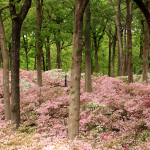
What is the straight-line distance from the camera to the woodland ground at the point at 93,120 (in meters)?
4.95

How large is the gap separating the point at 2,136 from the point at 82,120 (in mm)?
3640

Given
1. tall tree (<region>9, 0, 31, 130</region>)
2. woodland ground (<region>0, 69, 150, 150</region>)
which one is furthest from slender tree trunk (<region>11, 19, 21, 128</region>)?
woodland ground (<region>0, 69, 150, 150</region>)

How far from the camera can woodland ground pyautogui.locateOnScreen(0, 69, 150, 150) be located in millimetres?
4945

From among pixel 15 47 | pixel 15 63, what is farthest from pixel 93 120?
pixel 15 47

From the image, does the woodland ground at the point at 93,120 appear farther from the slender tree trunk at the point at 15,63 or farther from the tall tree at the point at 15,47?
the tall tree at the point at 15,47

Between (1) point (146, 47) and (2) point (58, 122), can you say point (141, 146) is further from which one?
(1) point (146, 47)

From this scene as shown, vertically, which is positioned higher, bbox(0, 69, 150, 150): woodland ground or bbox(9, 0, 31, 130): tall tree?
bbox(9, 0, 31, 130): tall tree

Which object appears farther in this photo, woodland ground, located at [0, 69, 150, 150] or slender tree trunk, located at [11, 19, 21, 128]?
slender tree trunk, located at [11, 19, 21, 128]

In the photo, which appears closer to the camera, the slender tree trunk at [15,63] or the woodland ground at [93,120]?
the woodland ground at [93,120]

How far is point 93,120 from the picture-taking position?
295 inches

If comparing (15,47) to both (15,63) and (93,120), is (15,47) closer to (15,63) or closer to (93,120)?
(15,63)

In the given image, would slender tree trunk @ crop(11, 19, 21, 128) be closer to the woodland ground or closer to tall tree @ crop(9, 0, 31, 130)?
tall tree @ crop(9, 0, 31, 130)

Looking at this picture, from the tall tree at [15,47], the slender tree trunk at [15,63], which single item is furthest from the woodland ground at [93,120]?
the tall tree at [15,47]

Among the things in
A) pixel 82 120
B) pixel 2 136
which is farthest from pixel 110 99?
pixel 2 136
